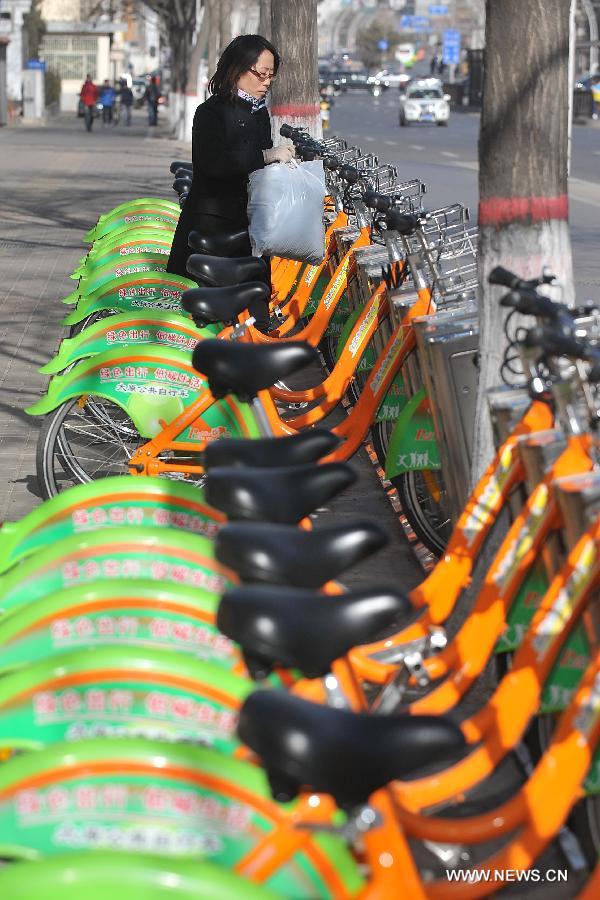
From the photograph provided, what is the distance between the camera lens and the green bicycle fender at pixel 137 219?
1097 centimetres

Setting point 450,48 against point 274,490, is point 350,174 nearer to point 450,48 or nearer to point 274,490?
point 274,490

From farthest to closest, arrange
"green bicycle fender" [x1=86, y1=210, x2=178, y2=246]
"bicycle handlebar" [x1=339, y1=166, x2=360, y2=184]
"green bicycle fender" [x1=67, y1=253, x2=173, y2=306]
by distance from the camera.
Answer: "green bicycle fender" [x1=86, y1=210, x2=178, y2=246] → "green bicycle fender" [x1=67, y1=253, x2=173, y2=306] → "bicycle handlebar" [x1=339, y1=166, x2=360, y2=184]

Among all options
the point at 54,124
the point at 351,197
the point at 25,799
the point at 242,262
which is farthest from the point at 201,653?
the point at 54,124

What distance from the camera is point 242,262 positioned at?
6648 millimetres

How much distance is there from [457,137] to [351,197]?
124 ft

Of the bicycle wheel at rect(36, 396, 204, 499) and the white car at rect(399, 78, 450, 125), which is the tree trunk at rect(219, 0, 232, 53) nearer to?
the white car at rect(399, 78, 450, 125)

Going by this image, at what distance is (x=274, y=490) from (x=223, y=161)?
448cm

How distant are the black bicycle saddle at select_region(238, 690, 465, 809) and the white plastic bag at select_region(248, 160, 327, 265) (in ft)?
16.7

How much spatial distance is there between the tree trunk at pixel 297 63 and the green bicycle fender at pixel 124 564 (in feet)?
32.1

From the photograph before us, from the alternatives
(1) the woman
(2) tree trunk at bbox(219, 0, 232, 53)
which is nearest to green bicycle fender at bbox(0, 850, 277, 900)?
(1) the woman

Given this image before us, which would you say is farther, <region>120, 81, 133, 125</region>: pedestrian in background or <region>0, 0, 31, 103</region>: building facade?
<region>120, 81, 133, 125</region>: pedestrian in background

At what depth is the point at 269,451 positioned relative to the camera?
3.87 m

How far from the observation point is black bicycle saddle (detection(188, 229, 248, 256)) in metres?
7.36

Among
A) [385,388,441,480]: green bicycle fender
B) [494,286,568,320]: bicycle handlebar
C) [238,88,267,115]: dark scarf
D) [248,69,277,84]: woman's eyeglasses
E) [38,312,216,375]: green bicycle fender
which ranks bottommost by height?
[385,388,441,480]: green bicycle fender
